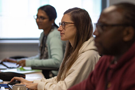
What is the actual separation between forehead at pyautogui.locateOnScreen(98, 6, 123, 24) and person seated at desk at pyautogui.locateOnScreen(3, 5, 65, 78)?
1838 millimetres

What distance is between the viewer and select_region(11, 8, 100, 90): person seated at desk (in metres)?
1.59

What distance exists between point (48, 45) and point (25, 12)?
1.73 meters

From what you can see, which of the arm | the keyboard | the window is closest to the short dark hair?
the keyboard

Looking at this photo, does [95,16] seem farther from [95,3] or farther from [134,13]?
[134,13]

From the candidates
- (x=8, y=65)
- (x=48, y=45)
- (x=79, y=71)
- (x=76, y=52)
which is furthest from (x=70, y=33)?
(x=8, y=65)

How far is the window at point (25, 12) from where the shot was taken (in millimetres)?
4414

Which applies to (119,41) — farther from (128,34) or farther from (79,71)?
(79,71)

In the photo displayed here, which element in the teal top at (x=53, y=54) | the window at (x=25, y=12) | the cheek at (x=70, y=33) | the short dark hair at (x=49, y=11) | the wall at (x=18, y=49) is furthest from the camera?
the wall at (x=18, y=49)

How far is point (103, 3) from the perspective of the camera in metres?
4.56

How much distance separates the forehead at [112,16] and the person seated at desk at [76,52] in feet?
2.27

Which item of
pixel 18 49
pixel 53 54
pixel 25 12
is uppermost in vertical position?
pixel 25 12

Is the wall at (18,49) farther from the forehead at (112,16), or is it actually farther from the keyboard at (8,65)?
the forehead at (112,16)

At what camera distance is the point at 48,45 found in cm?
292

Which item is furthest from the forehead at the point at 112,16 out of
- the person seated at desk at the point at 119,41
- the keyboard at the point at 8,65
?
the keyboard at the point at 8,65
